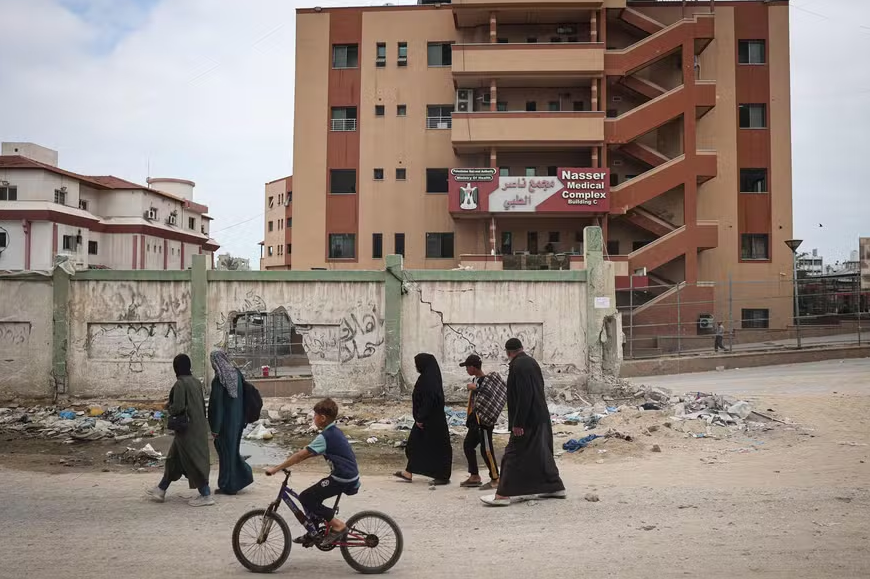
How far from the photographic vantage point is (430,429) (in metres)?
8.96

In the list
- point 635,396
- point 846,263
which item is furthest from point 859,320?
point 846,263

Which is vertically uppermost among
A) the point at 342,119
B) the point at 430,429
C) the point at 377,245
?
the point at 342,119

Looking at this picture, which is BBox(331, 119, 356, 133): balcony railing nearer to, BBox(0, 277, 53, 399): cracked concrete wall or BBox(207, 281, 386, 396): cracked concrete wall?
BBox(207, 281, 386, 396): cracked concrete wall

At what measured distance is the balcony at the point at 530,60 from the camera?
1276 inches

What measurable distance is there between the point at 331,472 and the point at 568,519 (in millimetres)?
2682

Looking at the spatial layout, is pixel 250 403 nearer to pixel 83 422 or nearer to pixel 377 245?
pixel 83 422

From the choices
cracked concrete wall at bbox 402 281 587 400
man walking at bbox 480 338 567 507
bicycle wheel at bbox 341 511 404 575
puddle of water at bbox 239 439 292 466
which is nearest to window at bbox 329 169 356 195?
cracked concrete wall at bbox 402 281 587 400

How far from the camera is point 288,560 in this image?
5.95m

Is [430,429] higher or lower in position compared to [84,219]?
lower

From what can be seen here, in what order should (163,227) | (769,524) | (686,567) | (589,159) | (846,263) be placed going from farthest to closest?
(163,227), (846,263), (589,159), (769,524), (686,567)

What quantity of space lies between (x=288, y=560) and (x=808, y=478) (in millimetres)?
6208

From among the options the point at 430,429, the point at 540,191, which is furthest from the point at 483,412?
the point at 540,191

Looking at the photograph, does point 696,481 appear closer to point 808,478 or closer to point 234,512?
point 808,478

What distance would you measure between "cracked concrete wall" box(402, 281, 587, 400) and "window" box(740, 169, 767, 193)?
23068 millimetres
